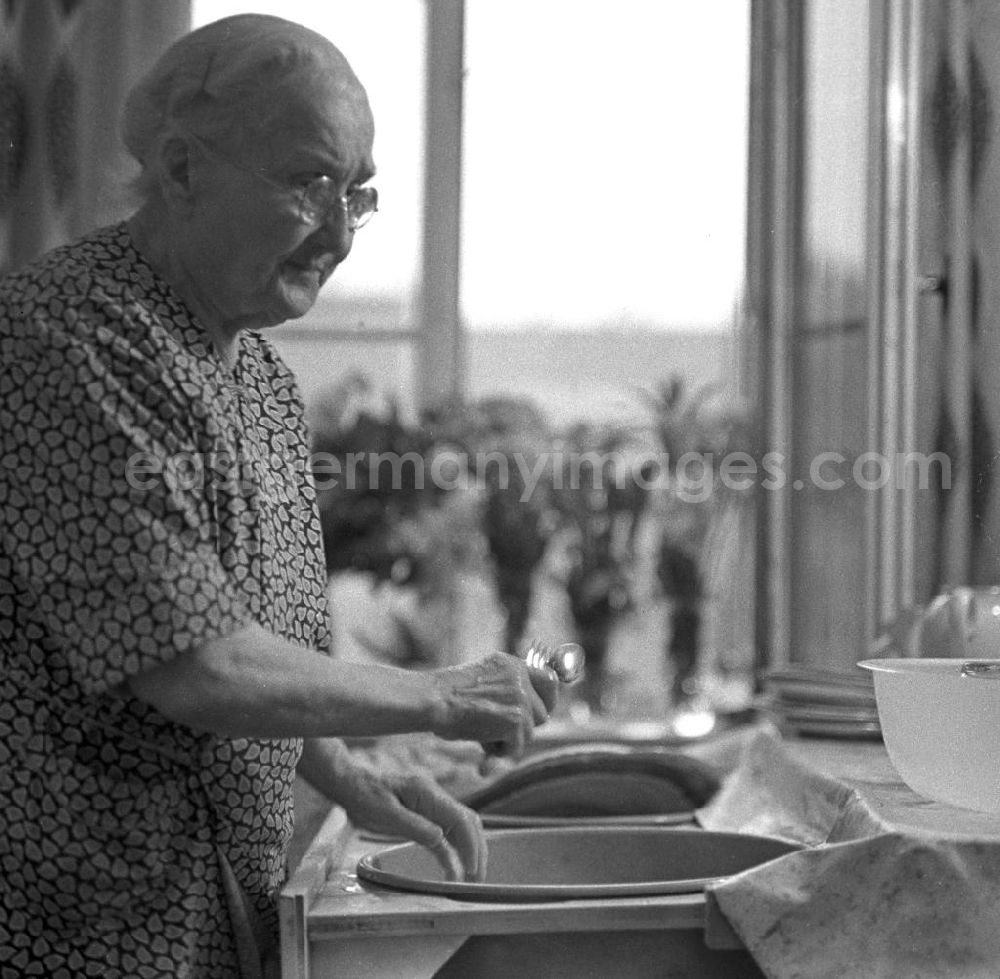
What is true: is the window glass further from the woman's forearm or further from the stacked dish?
the woman's forearm

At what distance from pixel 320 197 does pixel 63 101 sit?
85 cm

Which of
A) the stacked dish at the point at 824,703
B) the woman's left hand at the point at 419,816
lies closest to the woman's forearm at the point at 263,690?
the woman's left hand at the point at 419,816

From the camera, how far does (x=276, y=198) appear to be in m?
0.99

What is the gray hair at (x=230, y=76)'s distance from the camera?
0.98 meters

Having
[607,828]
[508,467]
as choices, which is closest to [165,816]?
[607,828]

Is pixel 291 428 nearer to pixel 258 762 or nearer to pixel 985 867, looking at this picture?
pixel 258 762

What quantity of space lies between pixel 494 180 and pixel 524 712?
1.83m

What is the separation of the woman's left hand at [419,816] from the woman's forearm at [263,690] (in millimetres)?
274

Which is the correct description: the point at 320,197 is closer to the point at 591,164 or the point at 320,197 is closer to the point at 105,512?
the point at 105,512

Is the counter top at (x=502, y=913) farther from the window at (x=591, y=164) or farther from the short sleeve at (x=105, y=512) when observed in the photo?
the window at (x=591, y=164)

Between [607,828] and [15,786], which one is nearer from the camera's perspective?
[15,786]

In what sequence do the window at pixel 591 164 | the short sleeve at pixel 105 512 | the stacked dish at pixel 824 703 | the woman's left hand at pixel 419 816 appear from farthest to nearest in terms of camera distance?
the window at pixel 591 164 < the stacked dish at pixel 824 703 < the woman's left hand at pixel 419 816 < the short sleeve at pixel 105 512

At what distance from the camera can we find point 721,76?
2.66 meters

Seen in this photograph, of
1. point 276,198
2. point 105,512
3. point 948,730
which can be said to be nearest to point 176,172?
point 276,198
